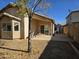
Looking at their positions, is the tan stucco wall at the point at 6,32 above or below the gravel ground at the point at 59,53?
above

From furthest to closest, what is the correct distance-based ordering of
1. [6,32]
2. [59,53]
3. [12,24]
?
[6,32]
[12,24]
[59,53]

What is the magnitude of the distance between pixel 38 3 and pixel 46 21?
19.9m

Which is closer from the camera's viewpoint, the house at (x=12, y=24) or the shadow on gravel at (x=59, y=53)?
the shadow on gravel at (x=59, y=53)

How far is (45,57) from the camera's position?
12391 mm

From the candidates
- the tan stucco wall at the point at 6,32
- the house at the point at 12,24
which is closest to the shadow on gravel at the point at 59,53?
the house at the point at 12,24

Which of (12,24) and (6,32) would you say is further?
(6,32)

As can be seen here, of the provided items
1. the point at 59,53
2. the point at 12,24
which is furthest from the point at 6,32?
the point at 59,53

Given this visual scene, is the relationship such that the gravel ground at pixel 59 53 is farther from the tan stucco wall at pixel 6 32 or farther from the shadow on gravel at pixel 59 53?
the tan stucco wall at pixel 6 32

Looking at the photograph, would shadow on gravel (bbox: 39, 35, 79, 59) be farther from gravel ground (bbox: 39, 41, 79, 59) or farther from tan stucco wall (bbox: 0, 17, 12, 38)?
tan stucco wall (bbox: 0, 17, 12, 38)

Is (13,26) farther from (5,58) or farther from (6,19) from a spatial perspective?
(5,58)

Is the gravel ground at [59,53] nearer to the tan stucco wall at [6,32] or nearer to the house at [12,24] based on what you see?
the house at [12,24]

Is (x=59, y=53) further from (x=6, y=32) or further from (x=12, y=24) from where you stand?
(x=6, y=32)

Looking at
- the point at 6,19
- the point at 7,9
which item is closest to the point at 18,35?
the point at 6,19

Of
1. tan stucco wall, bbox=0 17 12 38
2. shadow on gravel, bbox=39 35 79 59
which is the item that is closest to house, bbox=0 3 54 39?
tan stucco wall, bbox=0 17 12 38
